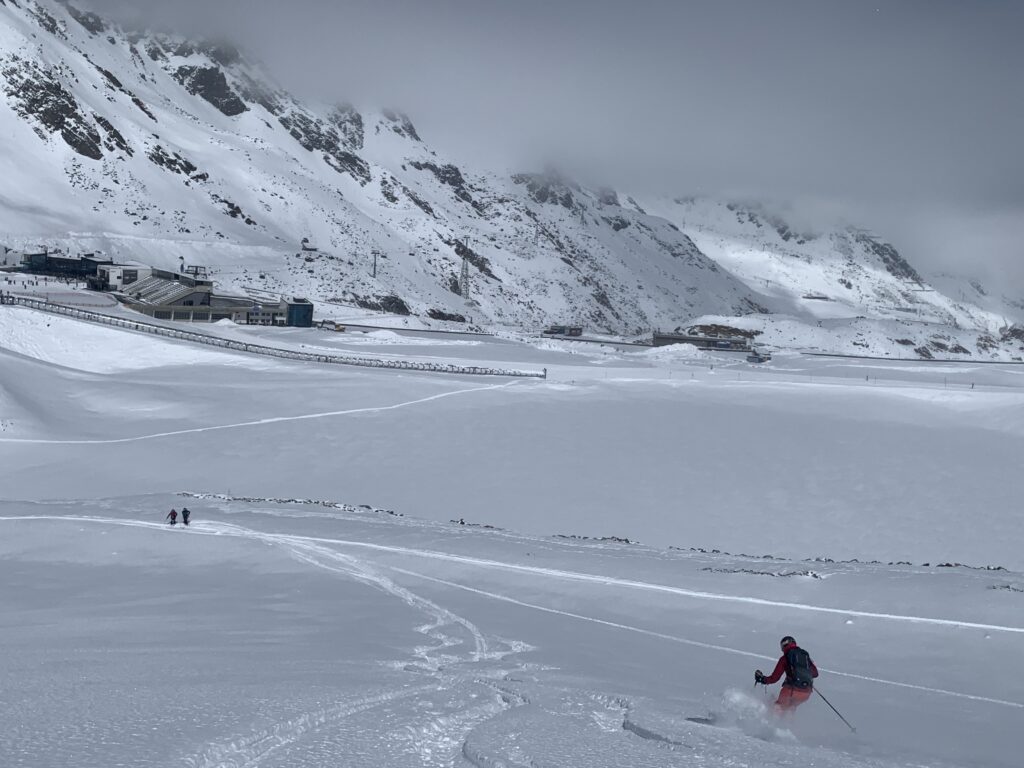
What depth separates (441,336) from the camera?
358 ft

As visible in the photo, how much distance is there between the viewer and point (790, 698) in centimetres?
1060

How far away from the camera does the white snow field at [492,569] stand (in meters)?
9.00

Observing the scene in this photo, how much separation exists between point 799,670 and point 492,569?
11.3 metres

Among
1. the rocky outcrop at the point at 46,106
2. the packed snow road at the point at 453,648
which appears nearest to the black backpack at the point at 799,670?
the packed snow road at the point at 453,648

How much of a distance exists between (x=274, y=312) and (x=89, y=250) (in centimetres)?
4272

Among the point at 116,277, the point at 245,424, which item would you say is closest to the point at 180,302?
the point at 116,277

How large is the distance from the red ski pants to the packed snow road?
23 centimetres

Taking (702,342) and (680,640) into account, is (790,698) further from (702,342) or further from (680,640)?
(702,342)

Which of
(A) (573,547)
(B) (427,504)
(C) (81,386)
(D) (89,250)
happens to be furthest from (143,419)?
(D) (89,250)

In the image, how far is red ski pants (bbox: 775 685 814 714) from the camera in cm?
1054

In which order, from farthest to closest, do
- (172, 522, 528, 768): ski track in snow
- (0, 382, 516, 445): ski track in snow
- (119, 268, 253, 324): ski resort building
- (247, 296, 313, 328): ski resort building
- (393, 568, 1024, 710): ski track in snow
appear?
(247, 296, 313, 328): ski resort building, (119, 268, 253, 324): ski resort building, (0, 382, 516, 445): ski track in snow, (393, 568, 1024, 710): ski track in snow, (172, 522, 528, 768): ski track in snow

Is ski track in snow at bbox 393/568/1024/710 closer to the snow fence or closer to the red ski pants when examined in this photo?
the red ski pants

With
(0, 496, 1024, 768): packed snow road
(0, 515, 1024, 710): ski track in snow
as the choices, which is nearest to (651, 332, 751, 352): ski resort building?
(0, 496, 1024, 768): packed snow road

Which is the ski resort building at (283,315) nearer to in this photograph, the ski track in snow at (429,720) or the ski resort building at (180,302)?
the ski resort building at (180,302)
